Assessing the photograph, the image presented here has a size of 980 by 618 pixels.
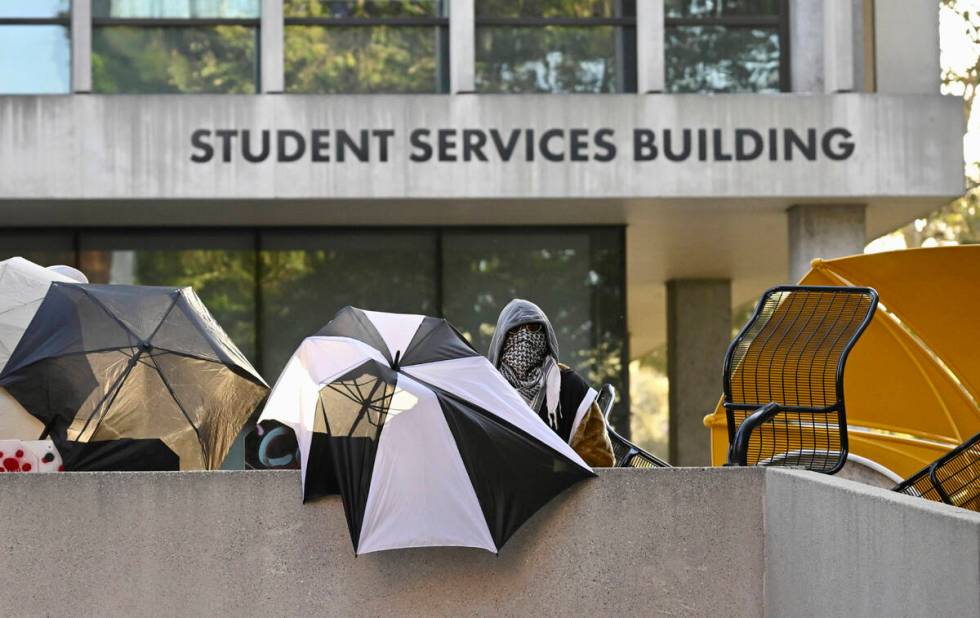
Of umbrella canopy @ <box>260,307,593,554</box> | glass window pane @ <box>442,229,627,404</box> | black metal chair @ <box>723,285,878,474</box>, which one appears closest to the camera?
umbrella canopy @ <box>260,307,593,554</box>

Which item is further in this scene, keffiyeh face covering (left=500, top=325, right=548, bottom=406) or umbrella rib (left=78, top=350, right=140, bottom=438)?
keffiyeh face covering (left=500, top=325, right=548, bottom=406)

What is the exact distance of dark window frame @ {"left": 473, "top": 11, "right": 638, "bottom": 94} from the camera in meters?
14.6

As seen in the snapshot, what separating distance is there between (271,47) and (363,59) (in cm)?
95

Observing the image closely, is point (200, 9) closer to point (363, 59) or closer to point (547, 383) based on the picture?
point (363, 59)

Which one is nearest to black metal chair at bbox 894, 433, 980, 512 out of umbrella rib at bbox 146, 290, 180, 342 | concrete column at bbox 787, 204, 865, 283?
umbrella rib at bbox 146, 290, 180, 342

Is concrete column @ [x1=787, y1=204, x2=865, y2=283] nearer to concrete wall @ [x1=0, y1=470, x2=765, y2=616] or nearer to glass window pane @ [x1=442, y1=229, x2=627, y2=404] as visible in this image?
glass window pane @ [x1=442, y1=229, x2=627, y2=404]

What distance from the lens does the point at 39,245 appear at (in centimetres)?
1509

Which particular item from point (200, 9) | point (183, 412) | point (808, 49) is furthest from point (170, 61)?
point (183, 412)

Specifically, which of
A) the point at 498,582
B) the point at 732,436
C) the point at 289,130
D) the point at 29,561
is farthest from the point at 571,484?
the point at 289,130

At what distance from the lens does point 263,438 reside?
6.13 meters

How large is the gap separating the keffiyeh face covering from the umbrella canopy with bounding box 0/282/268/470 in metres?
1.20

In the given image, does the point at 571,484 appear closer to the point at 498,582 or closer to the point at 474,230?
the point at 498,582

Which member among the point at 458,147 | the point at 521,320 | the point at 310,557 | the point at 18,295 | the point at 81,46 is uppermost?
the point at 81,46

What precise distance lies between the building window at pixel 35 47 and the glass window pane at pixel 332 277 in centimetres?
267
